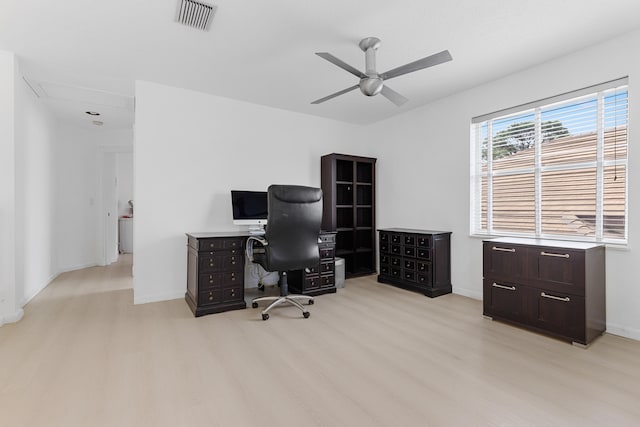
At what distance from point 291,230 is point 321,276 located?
3.89ft

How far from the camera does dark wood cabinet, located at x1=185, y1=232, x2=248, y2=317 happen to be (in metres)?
3.16

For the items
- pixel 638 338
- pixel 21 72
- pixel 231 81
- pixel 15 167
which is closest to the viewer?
pixel 638 338

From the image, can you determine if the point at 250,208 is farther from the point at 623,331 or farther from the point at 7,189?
the point at 623,331

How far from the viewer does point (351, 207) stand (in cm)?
498

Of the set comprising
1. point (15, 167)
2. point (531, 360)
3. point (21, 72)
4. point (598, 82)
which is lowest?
point (531, 360)

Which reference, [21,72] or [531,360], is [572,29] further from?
[21,72]

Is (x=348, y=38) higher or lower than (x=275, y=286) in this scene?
higher

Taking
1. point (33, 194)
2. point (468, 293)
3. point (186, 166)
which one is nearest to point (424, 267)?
point (468, 293)

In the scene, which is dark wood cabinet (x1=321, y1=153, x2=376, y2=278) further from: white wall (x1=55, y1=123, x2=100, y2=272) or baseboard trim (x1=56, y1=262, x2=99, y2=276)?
baseboard trim (x1=56, y1=262, x2=99, y2=276)

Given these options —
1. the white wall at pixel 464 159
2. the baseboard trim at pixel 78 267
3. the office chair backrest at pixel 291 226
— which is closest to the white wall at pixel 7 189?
the office chair backrest at pixel 291 226

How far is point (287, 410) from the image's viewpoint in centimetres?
164

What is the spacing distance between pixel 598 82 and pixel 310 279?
11.6 feet

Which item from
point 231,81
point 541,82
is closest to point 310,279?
point 231,81

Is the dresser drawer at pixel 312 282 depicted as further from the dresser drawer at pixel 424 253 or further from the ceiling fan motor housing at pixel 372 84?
the ceiling fan motor housing at pixel 372 84
